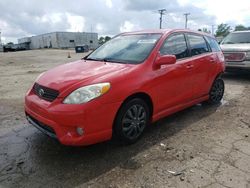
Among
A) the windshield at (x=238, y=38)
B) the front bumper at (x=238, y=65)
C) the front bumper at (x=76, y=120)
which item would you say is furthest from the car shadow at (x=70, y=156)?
the windshield at (x=238, y=38)

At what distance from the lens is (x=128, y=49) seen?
431 centimetres

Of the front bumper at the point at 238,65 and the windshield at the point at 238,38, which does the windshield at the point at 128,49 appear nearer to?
the front bumper at the point at 238,65

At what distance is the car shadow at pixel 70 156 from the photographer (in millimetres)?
3021

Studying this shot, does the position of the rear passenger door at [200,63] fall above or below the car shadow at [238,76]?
above

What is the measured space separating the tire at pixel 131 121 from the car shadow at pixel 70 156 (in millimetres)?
144

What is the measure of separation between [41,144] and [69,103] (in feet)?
3.62

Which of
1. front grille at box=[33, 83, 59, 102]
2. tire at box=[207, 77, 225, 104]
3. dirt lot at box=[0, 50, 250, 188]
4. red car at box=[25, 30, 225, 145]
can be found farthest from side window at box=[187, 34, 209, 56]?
front grille at box=[33, 83, 59, 102]

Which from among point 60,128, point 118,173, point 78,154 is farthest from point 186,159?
point 60,128

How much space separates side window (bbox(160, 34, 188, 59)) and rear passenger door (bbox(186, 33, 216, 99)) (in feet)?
0.66

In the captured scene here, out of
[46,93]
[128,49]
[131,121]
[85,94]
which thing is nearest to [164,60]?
[128,49]

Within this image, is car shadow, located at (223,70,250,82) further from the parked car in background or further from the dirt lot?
the dirt lot

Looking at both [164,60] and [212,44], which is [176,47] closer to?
[164,60]

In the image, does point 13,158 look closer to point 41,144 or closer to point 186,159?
point 41,144

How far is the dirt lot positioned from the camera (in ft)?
9.57
